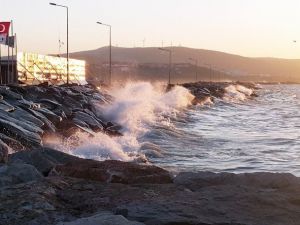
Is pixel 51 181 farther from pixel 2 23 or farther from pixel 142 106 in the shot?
pixel 2 23

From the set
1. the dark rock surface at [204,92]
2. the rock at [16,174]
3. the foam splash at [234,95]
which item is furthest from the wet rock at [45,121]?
the foam splash at [234,95]

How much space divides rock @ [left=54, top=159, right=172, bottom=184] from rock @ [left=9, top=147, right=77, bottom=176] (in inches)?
8.0

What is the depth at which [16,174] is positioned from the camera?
6578 mm

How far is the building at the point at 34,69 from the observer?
4218 cm

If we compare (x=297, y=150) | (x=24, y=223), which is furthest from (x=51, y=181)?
(x=297, y=150)

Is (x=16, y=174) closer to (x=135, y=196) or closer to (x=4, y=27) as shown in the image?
(x=135, y=196)

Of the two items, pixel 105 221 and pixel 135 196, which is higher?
pixel 105 221

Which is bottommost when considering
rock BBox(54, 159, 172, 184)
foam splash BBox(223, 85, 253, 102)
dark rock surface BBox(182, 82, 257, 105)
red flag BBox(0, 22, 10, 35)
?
foam splash BBox(223, 85, 253, 102)

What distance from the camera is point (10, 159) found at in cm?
802

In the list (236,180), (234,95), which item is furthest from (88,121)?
(234,95)

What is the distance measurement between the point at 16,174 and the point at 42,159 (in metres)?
1.23

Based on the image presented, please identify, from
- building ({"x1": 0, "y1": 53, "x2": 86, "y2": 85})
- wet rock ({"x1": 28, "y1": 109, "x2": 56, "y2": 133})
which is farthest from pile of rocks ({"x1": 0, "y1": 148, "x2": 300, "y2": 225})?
building ({"x1": 0, "y1": 53, "x2": 86, "y2": 85})

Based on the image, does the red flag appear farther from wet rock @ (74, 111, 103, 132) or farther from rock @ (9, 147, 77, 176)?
rock @ (9, 147, 77, 176)

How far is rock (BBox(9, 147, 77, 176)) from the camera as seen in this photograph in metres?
7.62
